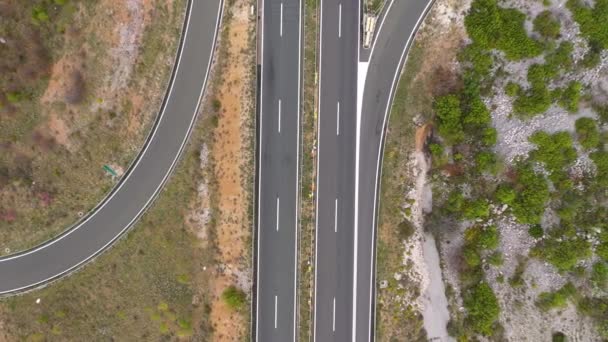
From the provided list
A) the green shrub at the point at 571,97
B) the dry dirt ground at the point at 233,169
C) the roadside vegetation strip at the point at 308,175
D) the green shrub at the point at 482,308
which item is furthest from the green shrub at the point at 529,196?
the dry dirt ground at the point at 233,169

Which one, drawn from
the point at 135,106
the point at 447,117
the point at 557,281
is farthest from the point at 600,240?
the point at 135,106

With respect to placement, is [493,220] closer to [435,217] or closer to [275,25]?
[435,217]

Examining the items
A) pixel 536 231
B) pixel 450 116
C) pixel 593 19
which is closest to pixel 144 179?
pixel 450 116

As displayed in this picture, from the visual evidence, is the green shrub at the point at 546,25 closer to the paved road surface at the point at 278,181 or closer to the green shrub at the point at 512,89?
the green shrub at the point at 512,89

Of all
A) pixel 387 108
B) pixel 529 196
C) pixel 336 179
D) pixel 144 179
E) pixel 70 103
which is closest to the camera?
pixel 529 196

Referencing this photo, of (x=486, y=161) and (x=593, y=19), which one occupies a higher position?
(x=593, y=19)

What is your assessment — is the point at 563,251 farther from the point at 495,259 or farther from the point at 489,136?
the point at 489,136
